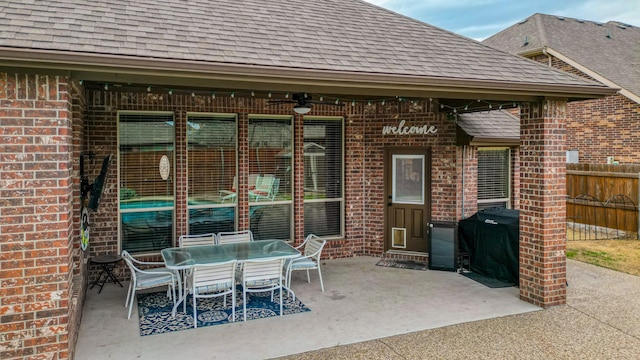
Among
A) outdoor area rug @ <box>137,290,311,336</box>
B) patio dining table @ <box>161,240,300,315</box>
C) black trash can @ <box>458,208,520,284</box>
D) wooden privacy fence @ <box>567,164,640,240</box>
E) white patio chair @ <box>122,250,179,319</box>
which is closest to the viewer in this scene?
outdoor area rug @ <box>137,290,311,336</box>

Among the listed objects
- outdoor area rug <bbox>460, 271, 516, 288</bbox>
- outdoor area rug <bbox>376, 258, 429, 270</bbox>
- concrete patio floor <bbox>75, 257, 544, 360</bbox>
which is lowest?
concrete patio floor <bbox>75, 257, 544, 360</bbox>

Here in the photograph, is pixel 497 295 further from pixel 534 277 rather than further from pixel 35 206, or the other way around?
pixel 35 206

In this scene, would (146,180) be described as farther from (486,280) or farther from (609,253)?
(609,253)

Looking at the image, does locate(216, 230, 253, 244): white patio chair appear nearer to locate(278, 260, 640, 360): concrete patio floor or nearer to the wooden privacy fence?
locate(278, 260, 640, 360): concrete patio floor

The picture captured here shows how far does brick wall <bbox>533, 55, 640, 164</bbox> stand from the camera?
43.6ft

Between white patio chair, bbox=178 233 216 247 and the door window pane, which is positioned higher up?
the door window pane

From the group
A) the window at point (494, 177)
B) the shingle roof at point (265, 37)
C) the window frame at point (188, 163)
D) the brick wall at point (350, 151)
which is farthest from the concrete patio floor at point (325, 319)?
the shingle roof at point (265, 37)

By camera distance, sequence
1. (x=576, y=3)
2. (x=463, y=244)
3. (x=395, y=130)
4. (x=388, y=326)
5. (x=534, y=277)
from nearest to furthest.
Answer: (x=388, y=326) < (x=534, y=277) < (x=463, y=244) < (x=395, y=130) < (x=576, y=3)

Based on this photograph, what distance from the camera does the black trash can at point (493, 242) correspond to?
678 centimetres

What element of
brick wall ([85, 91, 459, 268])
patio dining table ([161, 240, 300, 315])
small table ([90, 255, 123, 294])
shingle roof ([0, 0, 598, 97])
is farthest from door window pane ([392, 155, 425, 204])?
small table ([90, 255, 123, 294])

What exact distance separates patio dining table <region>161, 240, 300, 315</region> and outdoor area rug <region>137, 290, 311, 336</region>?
0.62 feet

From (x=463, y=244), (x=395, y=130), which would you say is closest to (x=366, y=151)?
(x=395, y=130)

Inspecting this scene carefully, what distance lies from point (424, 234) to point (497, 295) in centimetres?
208

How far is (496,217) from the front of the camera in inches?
285
